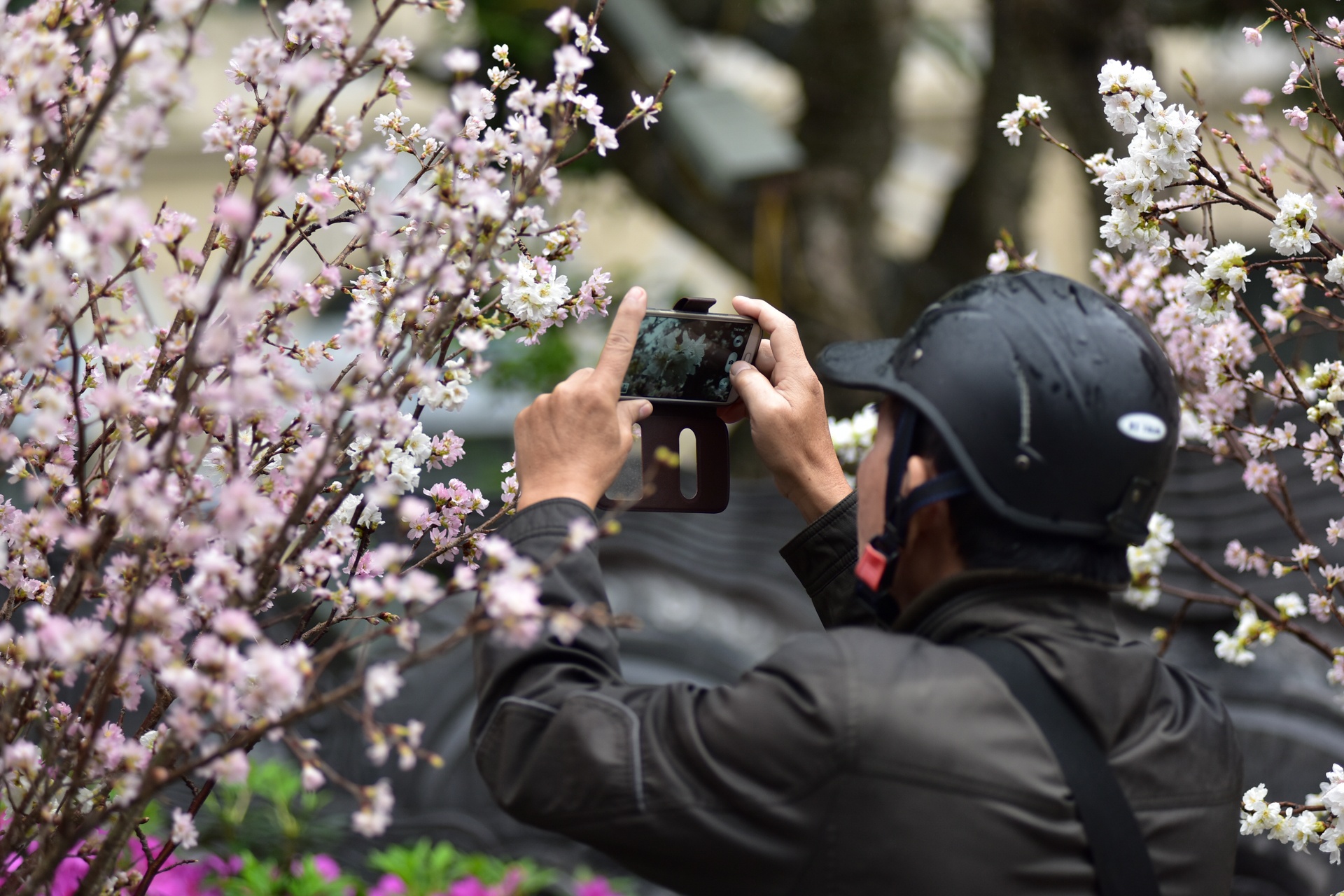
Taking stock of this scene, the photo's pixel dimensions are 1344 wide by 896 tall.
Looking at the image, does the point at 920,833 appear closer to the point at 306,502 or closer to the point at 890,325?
the point at 306,502

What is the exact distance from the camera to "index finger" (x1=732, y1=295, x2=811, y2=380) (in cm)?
175

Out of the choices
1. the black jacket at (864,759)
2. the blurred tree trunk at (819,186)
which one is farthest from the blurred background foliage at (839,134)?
the black jacket at (864,759)

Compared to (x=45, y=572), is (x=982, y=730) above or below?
below

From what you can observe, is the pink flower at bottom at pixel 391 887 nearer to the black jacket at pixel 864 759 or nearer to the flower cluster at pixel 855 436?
the flower cluster at pixel 855 436

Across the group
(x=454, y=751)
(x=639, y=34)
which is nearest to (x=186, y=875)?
(x=454, y=751)

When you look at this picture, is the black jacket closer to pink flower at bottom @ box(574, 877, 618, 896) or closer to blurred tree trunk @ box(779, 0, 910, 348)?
pink flower at bottom @ box(574, 877, 618, 896)

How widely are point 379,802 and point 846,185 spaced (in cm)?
590

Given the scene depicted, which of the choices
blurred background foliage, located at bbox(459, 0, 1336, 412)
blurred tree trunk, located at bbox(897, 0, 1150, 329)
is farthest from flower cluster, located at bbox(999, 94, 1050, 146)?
blurred tree trunk, located at bbox(897, 0, 1150, 329)

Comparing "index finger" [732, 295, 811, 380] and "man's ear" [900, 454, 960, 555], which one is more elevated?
"index finger" [732, 295, 811, 380]

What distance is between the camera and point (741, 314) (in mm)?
1786

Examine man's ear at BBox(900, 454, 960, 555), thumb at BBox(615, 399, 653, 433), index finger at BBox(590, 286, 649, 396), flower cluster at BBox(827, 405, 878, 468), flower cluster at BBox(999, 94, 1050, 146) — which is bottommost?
flower cluster at BBox(827, 405, 878, 468)

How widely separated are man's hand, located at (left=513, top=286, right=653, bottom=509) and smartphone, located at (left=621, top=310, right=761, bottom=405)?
154 mm

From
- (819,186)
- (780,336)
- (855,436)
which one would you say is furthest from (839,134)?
(780,336)

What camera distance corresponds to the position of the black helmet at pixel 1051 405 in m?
1.28
